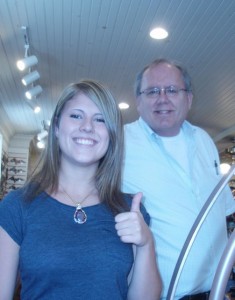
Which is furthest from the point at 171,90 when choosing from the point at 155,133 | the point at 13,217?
the point at 13,217

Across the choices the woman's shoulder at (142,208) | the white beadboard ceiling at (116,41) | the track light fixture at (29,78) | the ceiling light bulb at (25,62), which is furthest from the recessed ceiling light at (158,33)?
Result: the woman's shoulder at (142,208)

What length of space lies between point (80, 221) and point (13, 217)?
20 centimetres

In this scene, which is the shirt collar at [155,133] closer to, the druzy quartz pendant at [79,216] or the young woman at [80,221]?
the young woman at [80,221]

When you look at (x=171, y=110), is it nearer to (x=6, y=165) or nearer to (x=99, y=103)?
(x=99, y=103)

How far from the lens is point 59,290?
0.98 metres

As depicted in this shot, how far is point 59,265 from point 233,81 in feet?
15.1

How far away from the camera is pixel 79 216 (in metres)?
1.11

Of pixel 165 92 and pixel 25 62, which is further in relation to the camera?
pixel 25 62

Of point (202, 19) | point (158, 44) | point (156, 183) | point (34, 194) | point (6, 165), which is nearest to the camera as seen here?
point (34, 194)

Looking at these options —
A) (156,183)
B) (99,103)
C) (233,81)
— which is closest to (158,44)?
(233,81)

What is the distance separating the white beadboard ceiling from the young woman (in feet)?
7.25

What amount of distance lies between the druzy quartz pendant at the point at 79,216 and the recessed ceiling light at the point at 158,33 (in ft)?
9.25

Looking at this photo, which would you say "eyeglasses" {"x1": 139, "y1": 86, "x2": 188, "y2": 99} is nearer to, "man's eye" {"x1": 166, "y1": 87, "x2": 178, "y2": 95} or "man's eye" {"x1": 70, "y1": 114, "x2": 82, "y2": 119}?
"man's eye" {"x1": 166, "y1": 87, "x2": 178, "y2": 95}

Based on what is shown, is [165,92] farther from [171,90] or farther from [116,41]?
[116,41]
